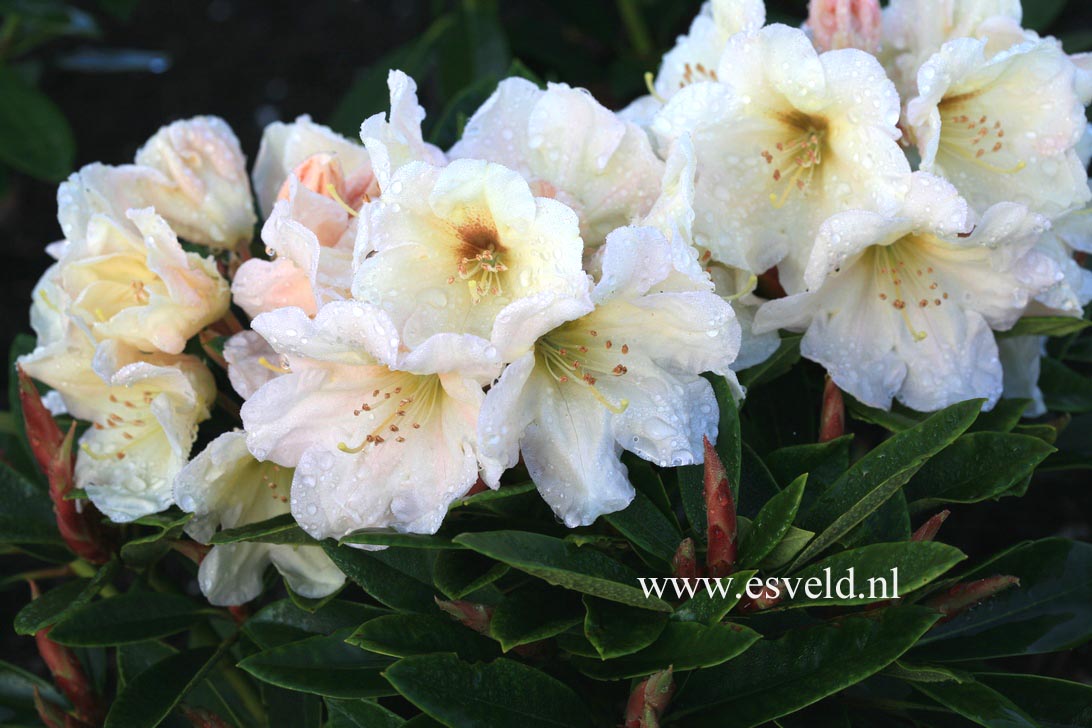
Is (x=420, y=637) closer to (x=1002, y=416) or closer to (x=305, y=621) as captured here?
(x=305, y=621)

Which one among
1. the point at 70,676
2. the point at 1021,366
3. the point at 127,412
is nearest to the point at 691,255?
the point at 1021,366

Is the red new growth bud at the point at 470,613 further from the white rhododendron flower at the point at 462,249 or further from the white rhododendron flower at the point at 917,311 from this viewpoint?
the white rhododendron flower at the point at 917,311

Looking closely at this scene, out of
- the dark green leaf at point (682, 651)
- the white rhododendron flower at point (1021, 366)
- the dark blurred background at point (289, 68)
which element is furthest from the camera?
the dark blurred background at point (289, 68)

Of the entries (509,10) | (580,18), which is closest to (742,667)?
(580,18)

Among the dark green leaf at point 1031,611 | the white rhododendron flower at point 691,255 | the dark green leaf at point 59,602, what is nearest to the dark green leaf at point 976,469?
the dark green leaf at point 1031,611

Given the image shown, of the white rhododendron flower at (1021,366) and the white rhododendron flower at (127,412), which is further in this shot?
the white rhododendron flower at (1021,366)

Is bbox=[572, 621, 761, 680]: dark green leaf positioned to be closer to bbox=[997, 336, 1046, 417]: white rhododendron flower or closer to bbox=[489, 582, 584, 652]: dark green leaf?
bbox=[489, 582, 584, 652]: dark green leaf
